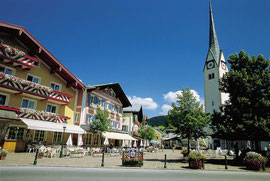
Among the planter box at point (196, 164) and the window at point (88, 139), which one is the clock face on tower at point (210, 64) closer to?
the window at point (88, 139)

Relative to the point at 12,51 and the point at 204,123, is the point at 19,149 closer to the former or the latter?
the point at 12,51

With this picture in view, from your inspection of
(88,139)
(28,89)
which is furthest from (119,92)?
(28,89)

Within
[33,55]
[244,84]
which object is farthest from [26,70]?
[244,84]

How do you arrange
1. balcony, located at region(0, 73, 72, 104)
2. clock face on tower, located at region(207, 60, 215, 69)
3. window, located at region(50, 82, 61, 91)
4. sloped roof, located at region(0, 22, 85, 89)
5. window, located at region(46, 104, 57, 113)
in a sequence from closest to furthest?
1. balcony, located at region(0, 73, 72, 104)
2. sloped roof, located at region(0, 22, 85, 89)
3. window, located at region(46, 104, 57, 113)
4. window, located at region(50, 82, 61, 91)
5. clock face on tower, located at region(207, 60, 215, 69)

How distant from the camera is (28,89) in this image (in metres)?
21.6

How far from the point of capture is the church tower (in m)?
52.8

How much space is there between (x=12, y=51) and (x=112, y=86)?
60.6 feet

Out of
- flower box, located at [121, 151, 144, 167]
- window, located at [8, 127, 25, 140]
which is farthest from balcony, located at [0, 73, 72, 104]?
flower box, located at [121, 151, 144, 167]

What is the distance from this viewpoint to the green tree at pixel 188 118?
18.6 metres

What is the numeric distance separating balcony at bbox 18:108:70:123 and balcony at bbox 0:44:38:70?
5.03m

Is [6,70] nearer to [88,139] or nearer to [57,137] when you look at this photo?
[57,137]

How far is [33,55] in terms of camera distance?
24.0m

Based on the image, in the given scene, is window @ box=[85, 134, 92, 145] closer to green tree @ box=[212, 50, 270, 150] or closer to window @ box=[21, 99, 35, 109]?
window @ box=[21, 99, 35, 109]

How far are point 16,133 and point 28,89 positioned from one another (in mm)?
4943
